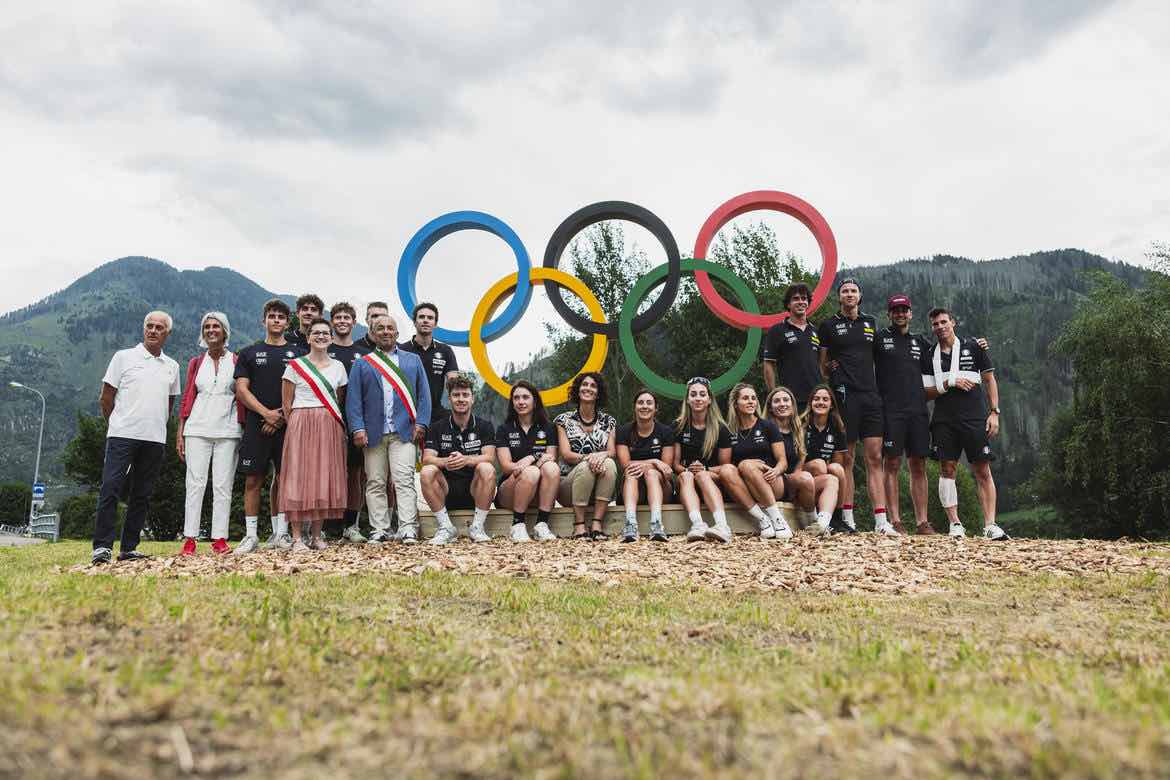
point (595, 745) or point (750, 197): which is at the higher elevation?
point (750, 197)

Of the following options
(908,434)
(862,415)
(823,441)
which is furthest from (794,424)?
(908,434)

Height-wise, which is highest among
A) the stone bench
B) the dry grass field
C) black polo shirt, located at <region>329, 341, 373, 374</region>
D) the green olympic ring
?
the green olympic ring

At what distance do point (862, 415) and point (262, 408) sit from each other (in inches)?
209

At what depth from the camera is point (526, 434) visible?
7.16 m

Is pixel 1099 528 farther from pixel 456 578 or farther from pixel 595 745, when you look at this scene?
pixel 595 745

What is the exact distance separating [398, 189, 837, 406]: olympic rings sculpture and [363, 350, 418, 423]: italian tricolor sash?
4034mm

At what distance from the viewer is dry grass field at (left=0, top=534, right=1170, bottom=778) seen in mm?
1591

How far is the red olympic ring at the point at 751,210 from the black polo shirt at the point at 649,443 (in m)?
4.01

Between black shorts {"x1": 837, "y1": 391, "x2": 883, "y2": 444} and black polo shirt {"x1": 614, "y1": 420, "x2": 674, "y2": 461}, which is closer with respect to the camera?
black polo shirt {"x1": 614, "y1": 420, "x2": 674, "y2": 461}

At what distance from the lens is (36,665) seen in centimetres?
204

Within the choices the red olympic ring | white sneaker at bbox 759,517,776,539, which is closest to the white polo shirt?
white sneaker at bbox 759,517,776,539

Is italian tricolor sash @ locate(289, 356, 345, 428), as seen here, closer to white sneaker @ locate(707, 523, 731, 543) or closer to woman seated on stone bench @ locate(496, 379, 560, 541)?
woman seated on stone bench @ locate(496, 379, 560, 541)

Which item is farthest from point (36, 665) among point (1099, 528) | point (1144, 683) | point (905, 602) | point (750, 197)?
point (1099, 528)

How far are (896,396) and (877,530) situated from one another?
1.28 meters
